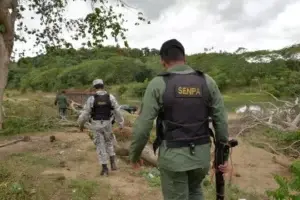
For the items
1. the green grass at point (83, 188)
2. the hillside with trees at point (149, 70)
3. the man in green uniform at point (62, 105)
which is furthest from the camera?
the hillside with trees at point (149, 70)

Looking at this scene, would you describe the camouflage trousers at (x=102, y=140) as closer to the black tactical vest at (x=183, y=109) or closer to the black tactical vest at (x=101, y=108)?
the black tactical vest at (x=101, y=108)

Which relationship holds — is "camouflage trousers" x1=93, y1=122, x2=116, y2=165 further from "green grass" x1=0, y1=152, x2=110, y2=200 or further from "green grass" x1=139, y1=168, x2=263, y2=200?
"green grass" x1=139, y1=168, x2=263, y2=200

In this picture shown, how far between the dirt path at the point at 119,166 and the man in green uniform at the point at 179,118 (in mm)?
2624

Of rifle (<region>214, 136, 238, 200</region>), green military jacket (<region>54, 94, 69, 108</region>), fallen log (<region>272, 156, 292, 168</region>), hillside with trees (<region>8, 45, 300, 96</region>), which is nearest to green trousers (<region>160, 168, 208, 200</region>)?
rifle (<region>214, 136, 238, 200</region>)

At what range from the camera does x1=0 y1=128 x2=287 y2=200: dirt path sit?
22.9 feet

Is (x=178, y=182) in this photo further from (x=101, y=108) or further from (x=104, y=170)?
(x=104, y=170)

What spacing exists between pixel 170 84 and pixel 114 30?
468 cm

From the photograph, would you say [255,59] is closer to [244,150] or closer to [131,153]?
[244,150]

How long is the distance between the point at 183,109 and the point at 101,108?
3860 mm

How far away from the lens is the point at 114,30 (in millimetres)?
8211

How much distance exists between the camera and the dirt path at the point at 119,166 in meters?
6.98

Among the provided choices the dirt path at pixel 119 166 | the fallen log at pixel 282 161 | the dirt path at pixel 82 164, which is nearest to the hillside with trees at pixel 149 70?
the fallen log at pixel 282 161

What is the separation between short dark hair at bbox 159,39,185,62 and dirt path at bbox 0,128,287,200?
3051 millimetres

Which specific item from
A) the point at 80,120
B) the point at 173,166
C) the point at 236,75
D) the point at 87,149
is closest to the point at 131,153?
the point at 173,166
